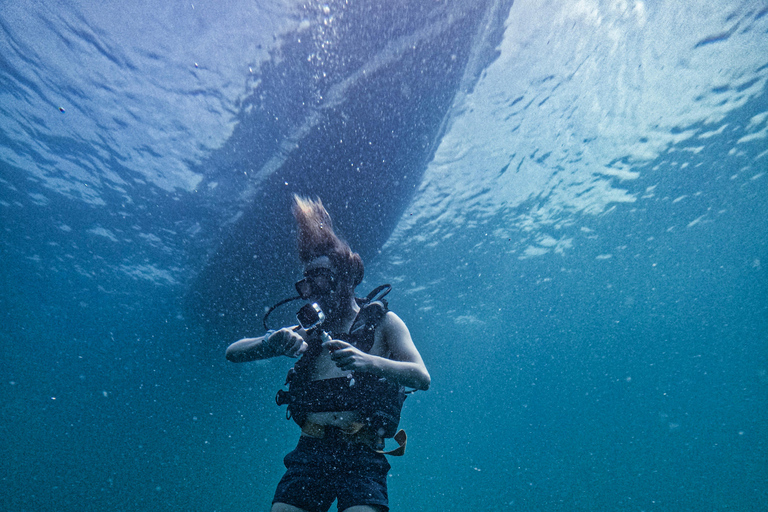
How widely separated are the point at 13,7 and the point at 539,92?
13.4 meters

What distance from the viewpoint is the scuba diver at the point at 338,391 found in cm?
225

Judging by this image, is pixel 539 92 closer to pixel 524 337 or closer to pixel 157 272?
pixel 157 272

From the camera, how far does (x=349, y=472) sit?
2.41 meters

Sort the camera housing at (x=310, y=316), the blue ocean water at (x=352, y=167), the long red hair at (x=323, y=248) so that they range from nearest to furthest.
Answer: the camera housing at (x=310, y=316) → the long red hair at (x=323, y=248) → the blue ocean water at (x=352, y=167)

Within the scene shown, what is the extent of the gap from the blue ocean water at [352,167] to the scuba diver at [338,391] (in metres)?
6.15

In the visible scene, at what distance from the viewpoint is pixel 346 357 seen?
2096 millimetres

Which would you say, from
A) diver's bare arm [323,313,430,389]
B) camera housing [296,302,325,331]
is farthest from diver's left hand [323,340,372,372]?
camera housing [296,302,325,331]

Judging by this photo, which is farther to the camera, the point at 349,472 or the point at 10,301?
the point at 10,301

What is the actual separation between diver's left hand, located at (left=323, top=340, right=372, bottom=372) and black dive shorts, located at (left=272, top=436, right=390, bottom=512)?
72 centimetres

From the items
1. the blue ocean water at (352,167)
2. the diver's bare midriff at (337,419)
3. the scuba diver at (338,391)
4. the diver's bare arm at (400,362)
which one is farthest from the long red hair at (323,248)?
the blue ocean water at (352,167)

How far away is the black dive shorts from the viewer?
7.42 ft

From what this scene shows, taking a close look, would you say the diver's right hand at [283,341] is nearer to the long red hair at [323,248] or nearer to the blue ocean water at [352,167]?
the long red hair at [323,248]

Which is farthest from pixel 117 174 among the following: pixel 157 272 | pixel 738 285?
pixel 738 285

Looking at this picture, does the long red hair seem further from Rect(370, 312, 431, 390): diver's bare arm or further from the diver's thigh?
the diver's thigh
